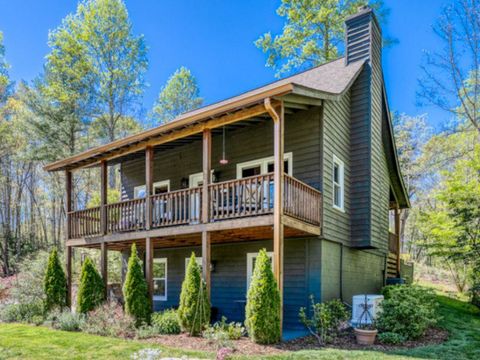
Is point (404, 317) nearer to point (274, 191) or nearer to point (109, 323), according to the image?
point (274, 191)

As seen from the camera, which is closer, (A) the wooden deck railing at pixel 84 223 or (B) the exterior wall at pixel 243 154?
(B) the exterior wall at pixel 243 154

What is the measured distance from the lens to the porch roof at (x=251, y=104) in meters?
8.49

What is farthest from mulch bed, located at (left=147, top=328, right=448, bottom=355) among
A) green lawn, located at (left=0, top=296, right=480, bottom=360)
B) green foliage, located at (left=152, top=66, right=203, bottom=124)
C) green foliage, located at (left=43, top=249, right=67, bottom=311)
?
green foliage, located at (left=152, top=66, right=203, bottom=124)

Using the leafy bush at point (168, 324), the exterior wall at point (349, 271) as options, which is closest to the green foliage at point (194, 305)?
the leafy bush at point (168, 324)

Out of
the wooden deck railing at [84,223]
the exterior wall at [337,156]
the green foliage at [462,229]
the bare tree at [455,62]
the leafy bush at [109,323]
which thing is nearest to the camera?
the leafy bush at [109,323]

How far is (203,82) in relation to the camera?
100ft

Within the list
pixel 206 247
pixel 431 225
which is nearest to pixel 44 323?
pixel 206 247

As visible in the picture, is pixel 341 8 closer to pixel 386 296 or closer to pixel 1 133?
pixel 386 296

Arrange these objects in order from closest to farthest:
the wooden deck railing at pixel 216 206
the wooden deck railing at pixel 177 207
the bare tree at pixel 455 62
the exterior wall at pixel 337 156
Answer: the wooden deck railing at pixel 216 206 → the wooden deck railing at pixel 177 207 → the exterior wall at pixel 337 156 → the bare tree at pixel 455 62

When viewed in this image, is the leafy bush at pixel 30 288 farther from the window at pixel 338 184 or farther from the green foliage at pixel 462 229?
the green foliage at pixel 462 229

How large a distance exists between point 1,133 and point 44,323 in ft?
59.4

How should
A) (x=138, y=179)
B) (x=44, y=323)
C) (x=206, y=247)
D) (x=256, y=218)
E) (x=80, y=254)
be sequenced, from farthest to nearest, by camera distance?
(x=80, y=254)
(x=138, y=179)
(x=44, y=323)
(x=206, y=247)
(x=256, y=218)

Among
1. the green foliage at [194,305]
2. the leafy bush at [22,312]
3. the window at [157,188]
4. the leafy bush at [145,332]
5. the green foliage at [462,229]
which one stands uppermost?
the window at [157,188]

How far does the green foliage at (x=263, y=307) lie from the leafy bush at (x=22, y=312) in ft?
24.1
